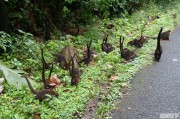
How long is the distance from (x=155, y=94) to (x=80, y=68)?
1145 millimetres

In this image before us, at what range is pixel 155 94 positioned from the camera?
14.4 feet

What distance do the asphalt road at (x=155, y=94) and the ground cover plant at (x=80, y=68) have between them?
15 centimetres

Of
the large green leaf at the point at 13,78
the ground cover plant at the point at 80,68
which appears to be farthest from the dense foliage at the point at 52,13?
the large green leaf at the point at 13,78

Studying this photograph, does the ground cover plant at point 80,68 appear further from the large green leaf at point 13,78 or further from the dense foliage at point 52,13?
the dense foliage at point 52,13

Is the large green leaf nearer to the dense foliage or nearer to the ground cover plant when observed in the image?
the ground cover plant

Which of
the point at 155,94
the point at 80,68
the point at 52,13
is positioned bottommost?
the point at 155,94

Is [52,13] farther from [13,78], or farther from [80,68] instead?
[13,78]

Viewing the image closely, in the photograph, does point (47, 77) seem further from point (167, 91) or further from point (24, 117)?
point (167, 91)

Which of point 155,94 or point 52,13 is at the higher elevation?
point 52,13

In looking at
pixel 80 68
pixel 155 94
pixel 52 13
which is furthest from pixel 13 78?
pixel 52 13

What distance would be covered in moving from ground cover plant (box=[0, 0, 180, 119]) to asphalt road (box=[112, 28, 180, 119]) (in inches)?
5.7

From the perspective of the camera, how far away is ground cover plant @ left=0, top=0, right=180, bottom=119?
3.63 meters

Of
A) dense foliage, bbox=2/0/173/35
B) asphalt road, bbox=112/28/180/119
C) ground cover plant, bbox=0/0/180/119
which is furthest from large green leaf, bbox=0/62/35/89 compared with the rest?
dense foliage, bbox=2/0/173/35

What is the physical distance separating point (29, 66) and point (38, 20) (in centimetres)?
183
